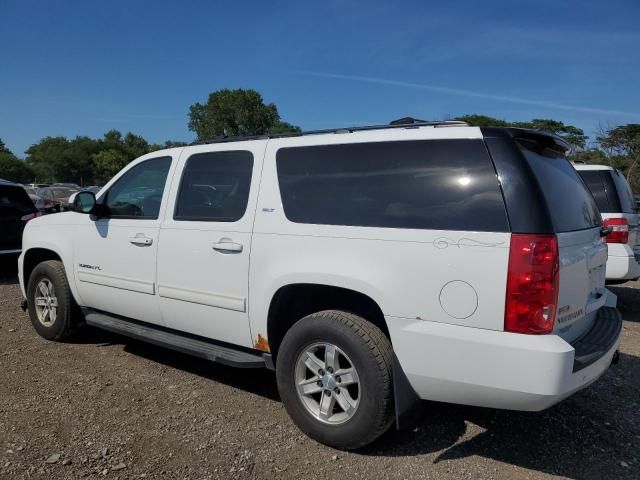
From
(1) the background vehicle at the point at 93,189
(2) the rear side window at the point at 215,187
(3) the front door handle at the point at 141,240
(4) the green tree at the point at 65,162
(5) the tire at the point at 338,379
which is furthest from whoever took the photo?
(4) the green tree at the point at 65,162

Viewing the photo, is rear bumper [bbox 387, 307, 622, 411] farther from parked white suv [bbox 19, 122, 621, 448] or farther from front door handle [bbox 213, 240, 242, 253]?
front door handle [bbox 213, 240, 242, 253]

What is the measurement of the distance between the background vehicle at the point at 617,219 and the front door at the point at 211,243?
485 centimetres

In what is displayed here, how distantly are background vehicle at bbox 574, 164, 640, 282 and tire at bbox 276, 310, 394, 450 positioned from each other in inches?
183

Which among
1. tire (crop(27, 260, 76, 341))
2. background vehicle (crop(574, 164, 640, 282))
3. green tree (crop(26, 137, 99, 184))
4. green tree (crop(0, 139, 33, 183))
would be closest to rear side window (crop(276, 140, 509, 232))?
tire (crop(27, 260, 76, 341))

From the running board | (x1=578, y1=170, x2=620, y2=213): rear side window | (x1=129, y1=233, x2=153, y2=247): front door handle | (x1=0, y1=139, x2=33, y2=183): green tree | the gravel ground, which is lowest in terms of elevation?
the gravel ground

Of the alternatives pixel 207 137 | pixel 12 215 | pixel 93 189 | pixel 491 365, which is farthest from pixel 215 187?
pixel 207 137

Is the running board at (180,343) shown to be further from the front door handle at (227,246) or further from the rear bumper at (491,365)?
the rear bumper at (491,365)

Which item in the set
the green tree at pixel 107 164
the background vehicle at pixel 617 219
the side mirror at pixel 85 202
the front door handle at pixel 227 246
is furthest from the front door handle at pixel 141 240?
the green tree at pixel 107 164

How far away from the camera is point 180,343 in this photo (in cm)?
402

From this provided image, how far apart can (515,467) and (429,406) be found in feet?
3.03

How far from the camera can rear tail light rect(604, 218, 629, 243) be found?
21.7 ft

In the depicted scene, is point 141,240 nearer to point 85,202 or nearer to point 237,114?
point 85,202

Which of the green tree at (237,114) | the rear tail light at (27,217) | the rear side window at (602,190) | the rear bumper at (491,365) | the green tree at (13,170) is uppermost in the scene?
the green tree at (237,114)

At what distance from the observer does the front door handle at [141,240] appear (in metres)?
4.20
